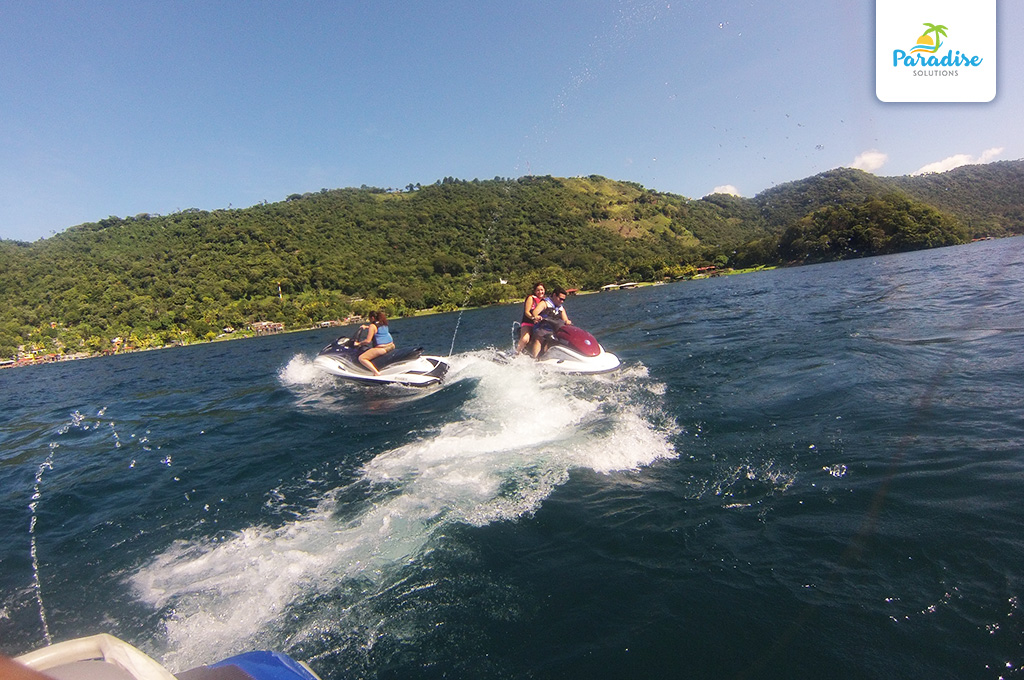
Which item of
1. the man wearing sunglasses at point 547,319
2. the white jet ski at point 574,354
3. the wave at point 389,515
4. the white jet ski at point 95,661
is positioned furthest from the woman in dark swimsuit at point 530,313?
the white jet ski at point 95,661

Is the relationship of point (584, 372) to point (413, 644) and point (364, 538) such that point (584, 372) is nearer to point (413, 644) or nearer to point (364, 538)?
point (364, 538)

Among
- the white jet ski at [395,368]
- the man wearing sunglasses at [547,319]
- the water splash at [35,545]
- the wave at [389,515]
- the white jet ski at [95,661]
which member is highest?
the man wearing sunglasses at [547,319]

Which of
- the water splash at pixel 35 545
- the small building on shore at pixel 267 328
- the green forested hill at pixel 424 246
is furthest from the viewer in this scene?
the small building on shore at pixel 267 328

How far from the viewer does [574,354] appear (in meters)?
10.4

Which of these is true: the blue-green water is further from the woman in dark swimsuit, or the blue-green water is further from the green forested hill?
the green forested hill

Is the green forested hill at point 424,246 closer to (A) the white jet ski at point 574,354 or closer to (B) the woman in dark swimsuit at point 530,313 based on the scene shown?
(B) the woman in dark swimsuit at point 530,313

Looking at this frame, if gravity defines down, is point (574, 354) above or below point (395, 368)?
above

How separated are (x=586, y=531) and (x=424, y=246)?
297 ft

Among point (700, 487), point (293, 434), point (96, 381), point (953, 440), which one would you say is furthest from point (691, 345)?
point (96, 381)

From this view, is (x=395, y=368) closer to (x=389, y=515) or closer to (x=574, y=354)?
(x=574, y=354)

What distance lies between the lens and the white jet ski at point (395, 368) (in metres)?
11.0

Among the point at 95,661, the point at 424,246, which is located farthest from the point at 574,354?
the point at 424,246

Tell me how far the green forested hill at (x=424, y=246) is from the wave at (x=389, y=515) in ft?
180

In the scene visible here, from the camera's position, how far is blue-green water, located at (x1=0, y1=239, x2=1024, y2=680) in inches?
108
